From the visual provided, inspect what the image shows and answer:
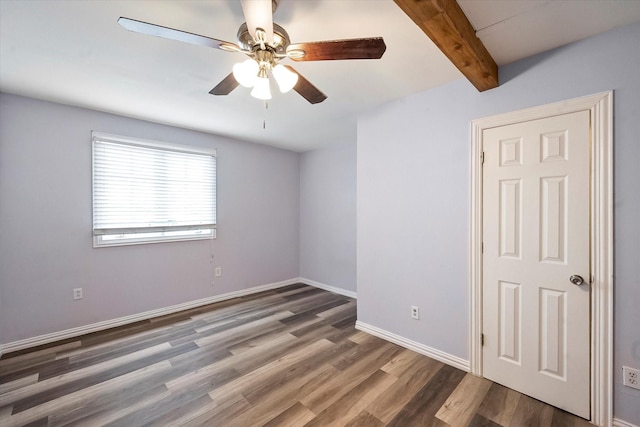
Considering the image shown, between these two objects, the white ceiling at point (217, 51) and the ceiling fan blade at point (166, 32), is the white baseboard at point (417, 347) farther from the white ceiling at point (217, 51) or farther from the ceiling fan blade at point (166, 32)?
the ceiling fan blade at point (166, 32)

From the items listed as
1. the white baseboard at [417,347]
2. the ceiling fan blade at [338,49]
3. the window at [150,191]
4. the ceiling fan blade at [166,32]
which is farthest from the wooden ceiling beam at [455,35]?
the window at [150,191]

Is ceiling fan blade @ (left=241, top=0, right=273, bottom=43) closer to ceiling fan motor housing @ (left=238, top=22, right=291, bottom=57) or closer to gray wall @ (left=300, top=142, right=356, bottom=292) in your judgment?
ceiling fan motor housing @ (left=238, top=22, right=291, bottom=57)

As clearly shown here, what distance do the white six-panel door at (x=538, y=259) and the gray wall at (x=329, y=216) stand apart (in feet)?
7.34

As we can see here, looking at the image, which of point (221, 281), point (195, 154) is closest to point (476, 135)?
point (195, 154)

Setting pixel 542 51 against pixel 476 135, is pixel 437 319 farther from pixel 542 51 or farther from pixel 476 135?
pixel 542 51

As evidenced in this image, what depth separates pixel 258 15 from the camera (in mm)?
1160

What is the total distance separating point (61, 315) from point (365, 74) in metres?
3.80

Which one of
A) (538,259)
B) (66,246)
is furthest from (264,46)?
(66,246)

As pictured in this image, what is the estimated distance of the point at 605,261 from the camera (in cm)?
159

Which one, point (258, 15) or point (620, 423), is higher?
point (258, 15)

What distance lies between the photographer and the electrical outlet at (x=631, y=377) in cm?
151

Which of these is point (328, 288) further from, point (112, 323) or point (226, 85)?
point (226, 85)

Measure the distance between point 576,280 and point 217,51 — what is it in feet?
9.34

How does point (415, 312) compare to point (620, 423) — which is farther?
point (415, 312)
